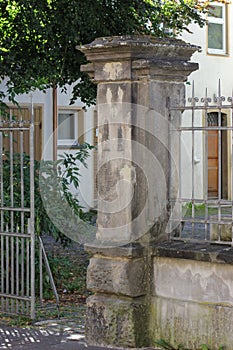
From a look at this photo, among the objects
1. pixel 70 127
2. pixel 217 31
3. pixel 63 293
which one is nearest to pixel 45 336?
pixel 63 293

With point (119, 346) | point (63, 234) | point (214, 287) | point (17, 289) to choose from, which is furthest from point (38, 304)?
point (214, 287)

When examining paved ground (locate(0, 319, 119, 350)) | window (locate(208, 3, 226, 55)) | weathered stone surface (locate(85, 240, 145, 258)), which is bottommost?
paved ground (locate(0, 319, 119, 350))

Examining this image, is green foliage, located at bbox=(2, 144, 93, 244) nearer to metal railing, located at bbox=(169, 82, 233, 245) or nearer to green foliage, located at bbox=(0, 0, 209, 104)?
green foliage, located at bbox=(0, 0, 209, 104)

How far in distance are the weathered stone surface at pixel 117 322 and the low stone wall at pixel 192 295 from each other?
11 centimetres

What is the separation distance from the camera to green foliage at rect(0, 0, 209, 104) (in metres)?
11.7

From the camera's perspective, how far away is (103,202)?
7.48 meters

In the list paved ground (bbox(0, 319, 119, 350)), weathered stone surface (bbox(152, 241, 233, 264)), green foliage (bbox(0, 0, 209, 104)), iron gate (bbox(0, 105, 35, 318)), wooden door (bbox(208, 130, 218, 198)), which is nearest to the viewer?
weathered stone surface (bbox(152, 241, 233, 264))

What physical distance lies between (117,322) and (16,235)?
190 centimetres

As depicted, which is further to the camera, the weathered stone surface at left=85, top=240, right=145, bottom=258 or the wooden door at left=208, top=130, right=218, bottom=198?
the wooden door at left=208, top=130, right=218, bottom=198

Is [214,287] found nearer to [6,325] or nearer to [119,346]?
[119,346]

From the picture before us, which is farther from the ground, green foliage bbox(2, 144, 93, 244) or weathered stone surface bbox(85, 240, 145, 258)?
green foliage bbox(2, 144, 93, 244)

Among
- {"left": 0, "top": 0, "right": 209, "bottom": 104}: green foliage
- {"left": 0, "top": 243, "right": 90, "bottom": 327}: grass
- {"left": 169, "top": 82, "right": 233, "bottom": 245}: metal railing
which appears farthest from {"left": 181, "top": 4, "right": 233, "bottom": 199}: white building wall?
{"left": 169, "top": 82, "right": 233, "bottom": 245}: metal railing

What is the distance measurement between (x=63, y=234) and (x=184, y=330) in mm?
3949

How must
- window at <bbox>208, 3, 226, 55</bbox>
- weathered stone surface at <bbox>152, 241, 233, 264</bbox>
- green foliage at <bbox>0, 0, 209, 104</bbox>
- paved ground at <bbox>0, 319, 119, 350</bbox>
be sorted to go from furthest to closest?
1. window at <bbox>208, 3, 226, 55</bbox>
2. green foliage at <bbox>0, 0, 209, 104</bbox>
3. paved ground at <bbox>0, 319, 119, 350</bbox>
4. weathered stone surface at <bbox>152, 241, 233, 264</bbox>
